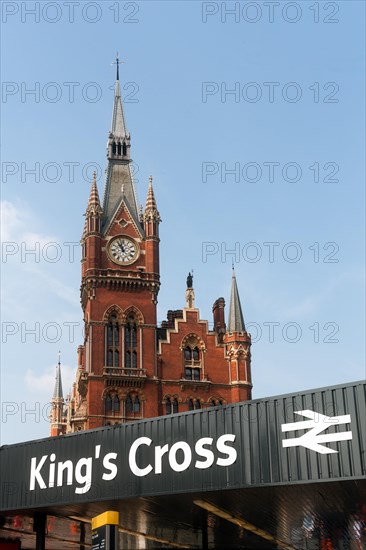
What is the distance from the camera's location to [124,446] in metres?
26.3

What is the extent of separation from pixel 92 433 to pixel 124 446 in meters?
1.55

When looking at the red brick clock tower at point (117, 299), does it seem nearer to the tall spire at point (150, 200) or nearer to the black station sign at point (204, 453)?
the tall spire at point (150, 200)

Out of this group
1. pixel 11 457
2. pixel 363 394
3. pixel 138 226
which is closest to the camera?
pixel 363 394

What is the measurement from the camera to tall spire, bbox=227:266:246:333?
78625mm

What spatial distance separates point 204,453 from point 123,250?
5542 centimetres

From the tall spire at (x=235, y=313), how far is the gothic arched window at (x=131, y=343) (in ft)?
30.3

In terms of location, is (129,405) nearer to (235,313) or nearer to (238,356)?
(238,356)

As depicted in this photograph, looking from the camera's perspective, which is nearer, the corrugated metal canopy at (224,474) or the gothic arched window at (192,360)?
the corrugated metal canopy at (224,474)

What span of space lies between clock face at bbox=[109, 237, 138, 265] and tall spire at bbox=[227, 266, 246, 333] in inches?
408

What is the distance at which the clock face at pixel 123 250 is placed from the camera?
256 feet

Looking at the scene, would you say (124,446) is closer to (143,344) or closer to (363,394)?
(363,394)

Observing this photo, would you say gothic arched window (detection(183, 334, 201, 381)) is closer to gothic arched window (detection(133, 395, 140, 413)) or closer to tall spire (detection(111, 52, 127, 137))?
gothic arched window (detection(133, 395, 140, 413))

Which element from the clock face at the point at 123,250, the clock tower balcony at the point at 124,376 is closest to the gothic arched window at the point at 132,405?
the clock tower balcony at the point at 124,376

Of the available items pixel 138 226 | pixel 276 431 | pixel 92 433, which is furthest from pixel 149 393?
pixel 276 431
